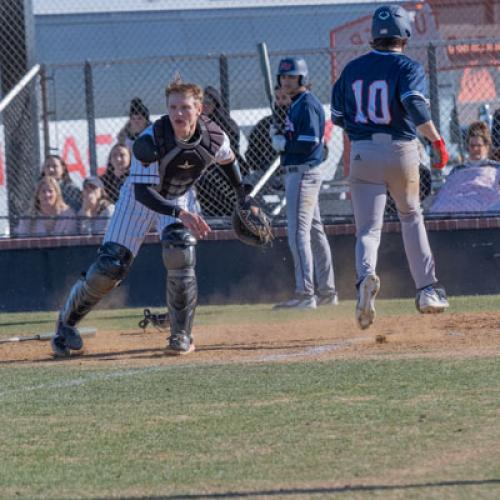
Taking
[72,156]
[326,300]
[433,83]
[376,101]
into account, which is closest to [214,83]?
[72,156]

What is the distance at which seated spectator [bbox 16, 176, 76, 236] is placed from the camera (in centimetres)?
1272

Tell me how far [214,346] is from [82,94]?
8349mm

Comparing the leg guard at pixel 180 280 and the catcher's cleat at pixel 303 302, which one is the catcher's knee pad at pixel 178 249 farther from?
the catcher's cleat at pixel 303 302

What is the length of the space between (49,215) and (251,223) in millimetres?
4503

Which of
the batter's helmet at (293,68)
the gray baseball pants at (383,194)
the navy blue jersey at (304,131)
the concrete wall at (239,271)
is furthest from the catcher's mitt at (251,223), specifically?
the concrete wall at (239,271)

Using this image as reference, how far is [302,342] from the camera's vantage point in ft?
30.0

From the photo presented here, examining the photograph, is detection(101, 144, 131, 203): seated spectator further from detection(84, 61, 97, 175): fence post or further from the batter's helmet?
the batter's helmet

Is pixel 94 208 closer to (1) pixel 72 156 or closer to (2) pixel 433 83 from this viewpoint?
(2) pixel 433 83

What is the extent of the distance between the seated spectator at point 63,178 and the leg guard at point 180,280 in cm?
481

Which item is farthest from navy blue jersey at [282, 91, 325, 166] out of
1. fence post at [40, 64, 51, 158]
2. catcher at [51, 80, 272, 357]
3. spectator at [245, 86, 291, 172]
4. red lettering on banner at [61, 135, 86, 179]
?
red lettering on banner at [61, 135, 86, 179]

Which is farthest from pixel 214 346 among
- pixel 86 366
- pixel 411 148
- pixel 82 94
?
pixel 82 94

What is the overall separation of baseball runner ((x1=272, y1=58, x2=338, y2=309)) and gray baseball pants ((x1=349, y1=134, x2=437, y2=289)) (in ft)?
7.00

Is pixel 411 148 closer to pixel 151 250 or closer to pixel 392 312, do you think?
pixel 392 312

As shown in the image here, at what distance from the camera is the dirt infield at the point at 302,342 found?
26.9 feet
